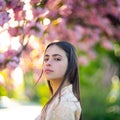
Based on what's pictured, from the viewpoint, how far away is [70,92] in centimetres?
340

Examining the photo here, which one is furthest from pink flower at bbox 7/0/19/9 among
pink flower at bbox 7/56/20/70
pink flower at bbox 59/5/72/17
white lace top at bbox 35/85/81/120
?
pink flower at bbox 59/5/72/17

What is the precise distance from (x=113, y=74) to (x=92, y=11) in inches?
245

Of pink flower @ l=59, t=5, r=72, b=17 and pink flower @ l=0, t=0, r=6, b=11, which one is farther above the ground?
pink flower @ l=59, t=5, r=72, b=17

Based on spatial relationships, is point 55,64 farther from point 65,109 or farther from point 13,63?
point 13,63

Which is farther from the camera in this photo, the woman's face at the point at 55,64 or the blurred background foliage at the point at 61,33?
the blurred background foliage at the point at 61,33

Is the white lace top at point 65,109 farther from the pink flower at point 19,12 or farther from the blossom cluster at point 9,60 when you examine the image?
the blossom cluster at point 9,60

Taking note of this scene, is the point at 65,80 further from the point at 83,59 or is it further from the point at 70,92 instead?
the point at 83,59

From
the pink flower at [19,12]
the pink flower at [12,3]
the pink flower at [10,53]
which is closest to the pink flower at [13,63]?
the pink flower at [10,53]

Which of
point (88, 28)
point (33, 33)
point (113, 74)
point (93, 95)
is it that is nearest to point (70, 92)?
point (33, 33)

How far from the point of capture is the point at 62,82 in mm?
3428

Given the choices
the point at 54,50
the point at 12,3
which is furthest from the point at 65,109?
the point at 12,3

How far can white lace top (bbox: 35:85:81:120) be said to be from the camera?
325 centimetres

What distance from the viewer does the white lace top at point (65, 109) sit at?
10.7 ft

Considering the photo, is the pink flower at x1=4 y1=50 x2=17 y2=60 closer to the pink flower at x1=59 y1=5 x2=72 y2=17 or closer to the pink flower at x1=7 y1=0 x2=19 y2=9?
the pink flower at x1=7 y1=0 x2=19 y2=9
